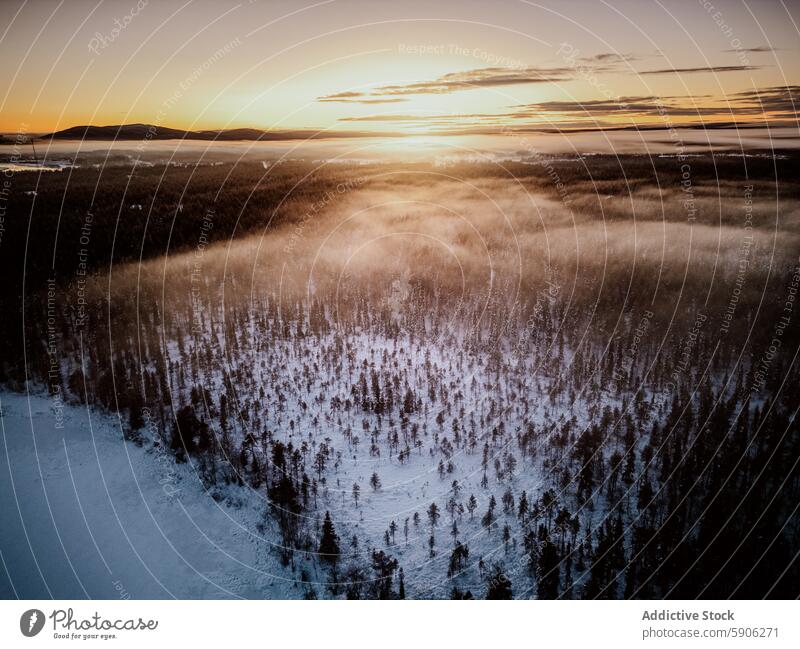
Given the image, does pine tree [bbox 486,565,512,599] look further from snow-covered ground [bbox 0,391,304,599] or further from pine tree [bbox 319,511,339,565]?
snow-covered ground [bbox 0,391,304,599]

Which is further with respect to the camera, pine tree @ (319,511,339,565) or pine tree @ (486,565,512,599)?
pine tree @ (319,511,339,565)

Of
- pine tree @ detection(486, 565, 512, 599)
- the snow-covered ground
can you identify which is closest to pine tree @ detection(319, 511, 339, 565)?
the snow-covered ground

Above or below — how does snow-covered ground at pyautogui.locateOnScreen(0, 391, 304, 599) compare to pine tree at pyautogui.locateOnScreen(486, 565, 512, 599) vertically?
above

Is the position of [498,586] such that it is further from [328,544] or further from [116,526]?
[116,526]

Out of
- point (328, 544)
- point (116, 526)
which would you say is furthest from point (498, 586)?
point (116, 526)

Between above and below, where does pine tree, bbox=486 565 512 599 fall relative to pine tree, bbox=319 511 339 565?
below

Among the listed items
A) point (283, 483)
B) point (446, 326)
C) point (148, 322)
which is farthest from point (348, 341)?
point (148, 322)

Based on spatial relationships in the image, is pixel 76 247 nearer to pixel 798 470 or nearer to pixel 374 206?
pixel 374 206

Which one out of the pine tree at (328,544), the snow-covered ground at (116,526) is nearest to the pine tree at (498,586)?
the pine tree at (328,544)
